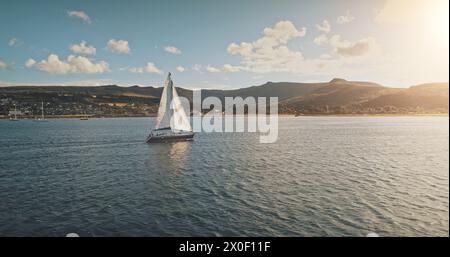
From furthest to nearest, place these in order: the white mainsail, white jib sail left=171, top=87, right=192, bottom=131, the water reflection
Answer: white jib sail left=171, top=87, right=192, bottom=131, the white mainsail, the water reflection

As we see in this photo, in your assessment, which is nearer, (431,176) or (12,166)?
(431,176)

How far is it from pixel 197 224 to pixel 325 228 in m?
10.6

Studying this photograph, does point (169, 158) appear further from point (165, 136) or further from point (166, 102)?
point (165, 136)

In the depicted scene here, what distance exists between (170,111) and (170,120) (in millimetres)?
4043

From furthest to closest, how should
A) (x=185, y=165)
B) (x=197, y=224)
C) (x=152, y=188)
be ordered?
(x=185, y=165) → (x=152, y=188) → (x=197, y=224)

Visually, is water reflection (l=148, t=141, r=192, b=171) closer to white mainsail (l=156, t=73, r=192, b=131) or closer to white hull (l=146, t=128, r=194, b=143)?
white hull (l=146, t=128, r=194, b=143)

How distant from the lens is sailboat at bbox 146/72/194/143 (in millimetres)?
81312

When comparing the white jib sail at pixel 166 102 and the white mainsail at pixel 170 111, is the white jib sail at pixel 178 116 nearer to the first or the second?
the white mainsail at pixel 170 111

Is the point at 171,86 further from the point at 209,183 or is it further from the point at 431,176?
the point at 431,176

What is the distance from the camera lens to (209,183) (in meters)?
39.7

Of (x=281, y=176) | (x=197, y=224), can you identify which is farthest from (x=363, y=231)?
(x=281, y=176)

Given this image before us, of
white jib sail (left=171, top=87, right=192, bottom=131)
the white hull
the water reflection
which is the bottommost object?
the water reflection

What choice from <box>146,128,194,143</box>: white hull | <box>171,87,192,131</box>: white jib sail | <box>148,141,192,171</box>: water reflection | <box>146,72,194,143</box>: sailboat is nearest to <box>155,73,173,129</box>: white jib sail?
<box>146,72,194,143</box>: sailboat
